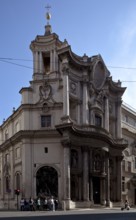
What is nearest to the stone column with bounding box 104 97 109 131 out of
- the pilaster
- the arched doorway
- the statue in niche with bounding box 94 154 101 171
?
the statue in niche with bounding box 94 154 101 171

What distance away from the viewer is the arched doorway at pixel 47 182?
48000 mm

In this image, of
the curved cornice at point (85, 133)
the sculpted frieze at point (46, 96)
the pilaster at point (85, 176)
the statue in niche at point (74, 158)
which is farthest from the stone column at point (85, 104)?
the sculpted frieze at point (46, 96)

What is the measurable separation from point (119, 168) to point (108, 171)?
4564 mm

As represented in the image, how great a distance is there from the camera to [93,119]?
53906 millimetres

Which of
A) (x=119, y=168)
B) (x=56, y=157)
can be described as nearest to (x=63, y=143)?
(x=56, y=157)

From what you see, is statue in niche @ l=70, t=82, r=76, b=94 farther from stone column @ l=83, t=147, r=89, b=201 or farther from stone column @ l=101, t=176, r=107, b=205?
stone column @ l=101, t=176, r=107, b=205

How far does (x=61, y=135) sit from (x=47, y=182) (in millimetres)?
5879

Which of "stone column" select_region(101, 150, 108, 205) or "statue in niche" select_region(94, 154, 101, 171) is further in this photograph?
"stone column" select_region(101, 150, 108, 205)

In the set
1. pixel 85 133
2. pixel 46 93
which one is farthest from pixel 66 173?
pixel 46 93

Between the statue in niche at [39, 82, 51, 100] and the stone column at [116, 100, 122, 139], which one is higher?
the statue in niche at [39, 82, 51, 100]

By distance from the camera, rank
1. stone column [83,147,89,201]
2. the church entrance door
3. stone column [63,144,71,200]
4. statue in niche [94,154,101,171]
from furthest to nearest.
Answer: the church entrance door → statue in niche [94,154,101,171] → stone column [83,147,89,201] → stone column [63,144,71,200]

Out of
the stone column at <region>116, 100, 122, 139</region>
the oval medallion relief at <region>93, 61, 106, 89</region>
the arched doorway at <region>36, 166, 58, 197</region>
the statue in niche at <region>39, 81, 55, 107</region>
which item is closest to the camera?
the arched doorway at <region>36, 166, 58, 197</region>

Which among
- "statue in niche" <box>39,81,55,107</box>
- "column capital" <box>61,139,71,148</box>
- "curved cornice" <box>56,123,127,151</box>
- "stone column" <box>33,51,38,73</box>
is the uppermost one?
"stone column" <box>33,51,38,73</box>

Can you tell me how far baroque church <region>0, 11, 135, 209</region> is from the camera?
158 feet
